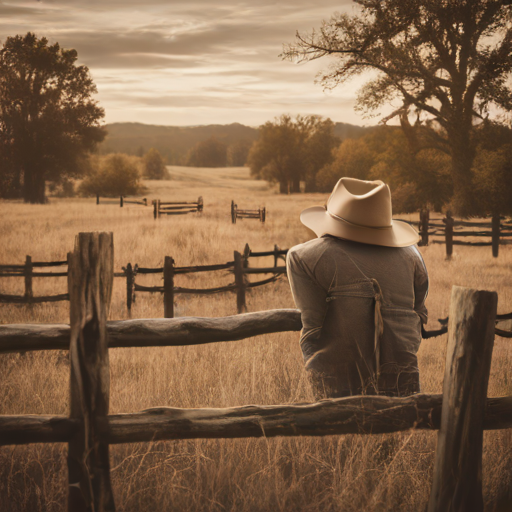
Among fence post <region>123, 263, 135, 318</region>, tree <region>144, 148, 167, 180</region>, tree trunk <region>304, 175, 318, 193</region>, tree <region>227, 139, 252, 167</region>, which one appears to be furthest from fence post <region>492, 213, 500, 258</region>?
tree <region>227, 139, 252, 167</region>

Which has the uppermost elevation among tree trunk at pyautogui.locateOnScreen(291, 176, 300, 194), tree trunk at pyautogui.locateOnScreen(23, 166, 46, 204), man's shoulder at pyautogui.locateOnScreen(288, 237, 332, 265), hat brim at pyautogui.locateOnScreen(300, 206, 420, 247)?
tree trunk at pyautogui.locateOnScreen(291, 176, 300, 194)

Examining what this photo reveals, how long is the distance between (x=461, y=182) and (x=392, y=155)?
2.78 metres

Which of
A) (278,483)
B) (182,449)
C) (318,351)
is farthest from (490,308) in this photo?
(182,449)

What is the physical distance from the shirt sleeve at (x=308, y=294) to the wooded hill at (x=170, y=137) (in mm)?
47328

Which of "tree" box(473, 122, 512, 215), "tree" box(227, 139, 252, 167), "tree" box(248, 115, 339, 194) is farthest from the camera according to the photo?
"tree" box(227, 139, 252, 167)

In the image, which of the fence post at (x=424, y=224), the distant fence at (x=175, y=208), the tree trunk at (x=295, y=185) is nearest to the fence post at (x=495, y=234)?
the fence post at (x=424, y=224)

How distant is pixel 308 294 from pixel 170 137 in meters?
79.3

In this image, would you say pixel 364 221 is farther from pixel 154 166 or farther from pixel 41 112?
pixel 154 166

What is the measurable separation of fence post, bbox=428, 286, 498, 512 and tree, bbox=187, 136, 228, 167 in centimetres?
5534

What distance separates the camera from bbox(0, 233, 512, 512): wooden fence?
2240 mm

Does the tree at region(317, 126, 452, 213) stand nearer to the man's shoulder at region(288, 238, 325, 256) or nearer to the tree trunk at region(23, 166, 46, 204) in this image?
the tree trunk at region(23, 166, 46, 204)

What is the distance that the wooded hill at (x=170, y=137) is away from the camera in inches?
2192

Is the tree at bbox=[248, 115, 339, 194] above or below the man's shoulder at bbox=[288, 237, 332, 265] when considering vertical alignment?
above

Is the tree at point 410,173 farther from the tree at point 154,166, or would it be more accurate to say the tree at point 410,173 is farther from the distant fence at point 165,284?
the tree at point 154,166
